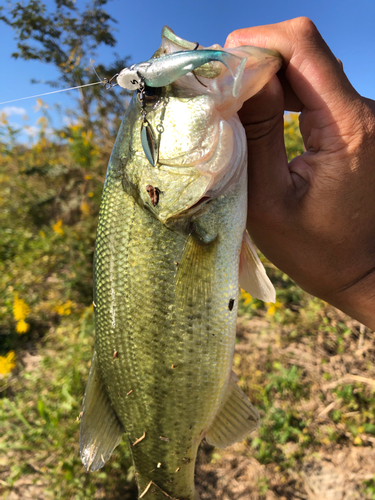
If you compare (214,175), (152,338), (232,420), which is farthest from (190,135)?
(232,420)

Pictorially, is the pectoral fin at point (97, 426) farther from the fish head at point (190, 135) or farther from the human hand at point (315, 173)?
the human hand at point (315, 173)

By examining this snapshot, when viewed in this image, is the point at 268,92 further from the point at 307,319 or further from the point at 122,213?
the point at 307,319

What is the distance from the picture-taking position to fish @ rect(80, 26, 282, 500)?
1.20m

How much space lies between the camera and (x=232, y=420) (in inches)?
57.3

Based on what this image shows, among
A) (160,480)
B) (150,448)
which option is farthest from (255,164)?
(160,480)

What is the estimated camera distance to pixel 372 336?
2.96m

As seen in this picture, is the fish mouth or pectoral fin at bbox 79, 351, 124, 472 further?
pectoral fin at bbox 79, 351, 124, 472

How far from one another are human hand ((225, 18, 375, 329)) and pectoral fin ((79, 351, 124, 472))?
4.26 feet

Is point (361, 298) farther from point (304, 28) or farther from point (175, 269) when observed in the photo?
point (304, 28)

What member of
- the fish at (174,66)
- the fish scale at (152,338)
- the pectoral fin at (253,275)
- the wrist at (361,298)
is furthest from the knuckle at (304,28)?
the wrist at (361,298)

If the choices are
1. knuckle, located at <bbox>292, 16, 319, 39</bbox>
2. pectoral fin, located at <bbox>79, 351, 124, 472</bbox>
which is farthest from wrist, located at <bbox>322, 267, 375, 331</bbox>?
pectoral fin, located at <bbox>79, 351, 124, 472</bbox>

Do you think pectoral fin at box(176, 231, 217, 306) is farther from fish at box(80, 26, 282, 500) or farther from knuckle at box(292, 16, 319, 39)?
knuckle at box(292, 16, 319, 39)

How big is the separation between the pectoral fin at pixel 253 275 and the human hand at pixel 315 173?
368mm

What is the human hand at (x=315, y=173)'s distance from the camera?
1.32 meters
